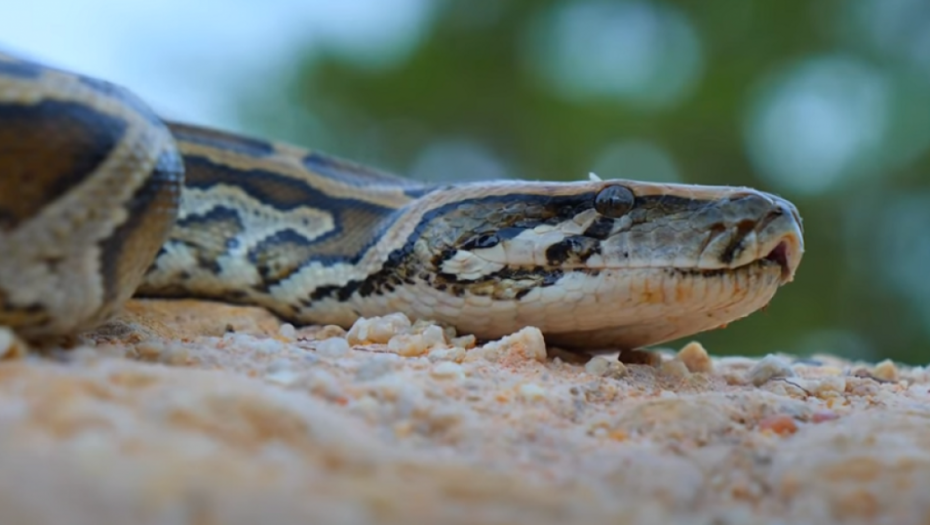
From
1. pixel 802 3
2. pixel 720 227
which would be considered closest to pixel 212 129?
pixel 720 227

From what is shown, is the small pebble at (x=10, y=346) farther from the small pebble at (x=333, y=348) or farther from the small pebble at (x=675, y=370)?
the small pebble at (x=675, y=370)

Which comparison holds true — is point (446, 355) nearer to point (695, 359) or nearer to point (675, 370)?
point (675, 370)

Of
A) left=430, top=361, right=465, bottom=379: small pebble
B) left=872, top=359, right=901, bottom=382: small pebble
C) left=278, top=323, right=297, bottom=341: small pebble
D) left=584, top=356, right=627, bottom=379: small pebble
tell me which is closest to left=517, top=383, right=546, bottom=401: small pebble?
left=430, top=361, right=465, bottom=379: small pebble

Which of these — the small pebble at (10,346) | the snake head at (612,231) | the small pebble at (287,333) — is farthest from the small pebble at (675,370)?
the small pebble at (10,346)

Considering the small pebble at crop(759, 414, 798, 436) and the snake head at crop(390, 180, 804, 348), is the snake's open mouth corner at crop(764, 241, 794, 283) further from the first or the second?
the small pebble at crop(759, 414, 798, 436)

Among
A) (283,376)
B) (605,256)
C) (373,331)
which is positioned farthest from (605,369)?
(283,376)

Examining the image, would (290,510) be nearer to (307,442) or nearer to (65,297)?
(307,442)

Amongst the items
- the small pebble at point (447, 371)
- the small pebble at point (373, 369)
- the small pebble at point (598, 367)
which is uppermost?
the small pebble at point (373, 369)
